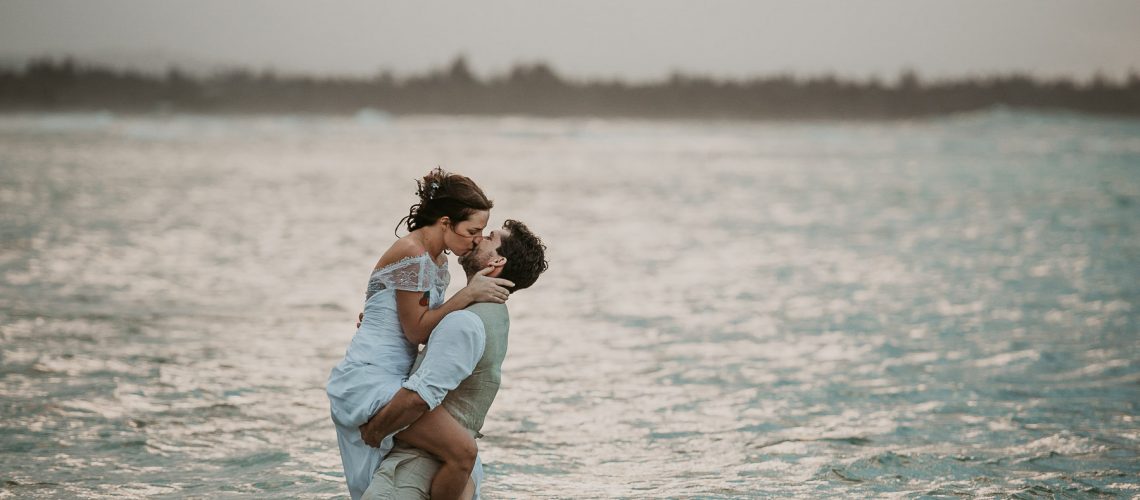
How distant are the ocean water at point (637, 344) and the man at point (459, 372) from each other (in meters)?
1.37

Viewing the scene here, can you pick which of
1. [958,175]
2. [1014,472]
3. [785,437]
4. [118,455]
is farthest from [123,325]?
[958,175]

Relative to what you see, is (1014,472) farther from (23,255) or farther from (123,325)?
(23,255)

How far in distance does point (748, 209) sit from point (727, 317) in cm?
1261

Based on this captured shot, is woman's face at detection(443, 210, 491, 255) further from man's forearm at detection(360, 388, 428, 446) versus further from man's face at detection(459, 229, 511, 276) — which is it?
man's forearm at detection(360, 388, 428, 446)

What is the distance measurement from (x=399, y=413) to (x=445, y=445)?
0.76 ft

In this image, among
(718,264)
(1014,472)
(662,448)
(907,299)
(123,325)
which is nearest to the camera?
(1014,472)

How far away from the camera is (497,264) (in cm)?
438

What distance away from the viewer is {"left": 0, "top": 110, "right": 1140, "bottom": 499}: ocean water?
239 inches

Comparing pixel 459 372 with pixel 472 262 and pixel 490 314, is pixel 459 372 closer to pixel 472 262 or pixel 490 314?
pixel 490 314

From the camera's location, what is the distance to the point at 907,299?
12.4 m

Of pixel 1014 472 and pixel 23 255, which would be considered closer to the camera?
pixel 1014 472

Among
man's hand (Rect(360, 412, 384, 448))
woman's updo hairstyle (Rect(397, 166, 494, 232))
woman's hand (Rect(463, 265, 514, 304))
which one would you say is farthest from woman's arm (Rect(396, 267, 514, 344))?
man's hand (Rect(360, 412, 384, 448))

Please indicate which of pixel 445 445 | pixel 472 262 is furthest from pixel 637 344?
pixel 445 445

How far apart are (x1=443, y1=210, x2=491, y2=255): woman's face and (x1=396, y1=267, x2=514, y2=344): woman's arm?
0.13 m
